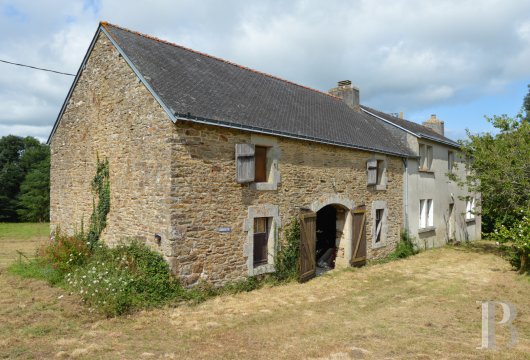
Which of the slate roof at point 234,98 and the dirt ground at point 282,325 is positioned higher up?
the slate roof at point 234,98

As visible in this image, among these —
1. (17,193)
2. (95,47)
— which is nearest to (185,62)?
(95,47)

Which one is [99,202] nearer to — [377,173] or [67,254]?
[67,254]

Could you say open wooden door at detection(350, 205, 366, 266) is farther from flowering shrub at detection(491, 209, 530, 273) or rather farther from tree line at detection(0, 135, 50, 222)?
tree line at detection(0, 135, 50, 222)

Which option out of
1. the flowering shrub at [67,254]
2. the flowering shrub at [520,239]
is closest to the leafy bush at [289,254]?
the flowering shrub at [67,254]

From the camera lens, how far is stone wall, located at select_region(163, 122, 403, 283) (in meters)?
8.13

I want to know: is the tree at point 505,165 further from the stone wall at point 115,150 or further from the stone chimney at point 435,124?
the stone wall at point 115,150

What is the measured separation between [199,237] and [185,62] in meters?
5.54

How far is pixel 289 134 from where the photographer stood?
10.2m

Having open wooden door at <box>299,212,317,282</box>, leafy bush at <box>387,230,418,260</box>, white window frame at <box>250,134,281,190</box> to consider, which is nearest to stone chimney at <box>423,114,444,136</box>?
leafy bush at <box>387,230,418,260</box>

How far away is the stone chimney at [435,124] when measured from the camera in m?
23.4

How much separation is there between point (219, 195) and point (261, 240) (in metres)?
1.99

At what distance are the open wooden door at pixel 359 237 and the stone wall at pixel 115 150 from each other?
6.93 metres

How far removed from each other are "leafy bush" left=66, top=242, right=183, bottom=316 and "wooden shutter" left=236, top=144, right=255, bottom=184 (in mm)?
2639

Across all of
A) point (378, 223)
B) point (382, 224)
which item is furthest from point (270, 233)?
point (382, 224)
